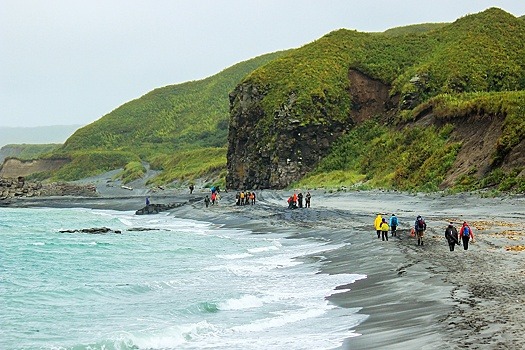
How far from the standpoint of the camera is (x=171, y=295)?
66.2 ft

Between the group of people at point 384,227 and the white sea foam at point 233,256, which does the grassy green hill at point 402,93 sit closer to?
the group of people at point 384,227

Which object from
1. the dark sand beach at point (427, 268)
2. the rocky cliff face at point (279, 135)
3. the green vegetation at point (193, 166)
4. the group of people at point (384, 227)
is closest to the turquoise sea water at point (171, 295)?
the dark sand beach at point (427, 268)

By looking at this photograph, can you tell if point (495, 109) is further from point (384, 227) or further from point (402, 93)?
point (384, 227)

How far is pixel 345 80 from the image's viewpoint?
85.1 meters

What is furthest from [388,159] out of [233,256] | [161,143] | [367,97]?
[161,143]

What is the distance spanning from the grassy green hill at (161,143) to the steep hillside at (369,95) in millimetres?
23497

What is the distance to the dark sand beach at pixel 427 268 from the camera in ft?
39.3

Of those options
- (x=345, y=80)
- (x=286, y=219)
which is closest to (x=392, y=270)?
(x=286, y=219)

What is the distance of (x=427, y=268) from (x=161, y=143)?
155813mm

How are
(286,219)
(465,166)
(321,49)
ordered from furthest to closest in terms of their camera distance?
(321,49)
(465,166)
(286,219)

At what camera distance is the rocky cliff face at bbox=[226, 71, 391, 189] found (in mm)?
76438

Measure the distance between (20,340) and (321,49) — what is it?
8088 centimetres

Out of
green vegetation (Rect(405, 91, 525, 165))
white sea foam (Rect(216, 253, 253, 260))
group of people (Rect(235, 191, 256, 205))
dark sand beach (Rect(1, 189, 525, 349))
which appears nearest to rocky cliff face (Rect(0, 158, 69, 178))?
group of people (Rect(235, 191, 256, 205))

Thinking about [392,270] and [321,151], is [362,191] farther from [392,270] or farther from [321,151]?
[392,270]
